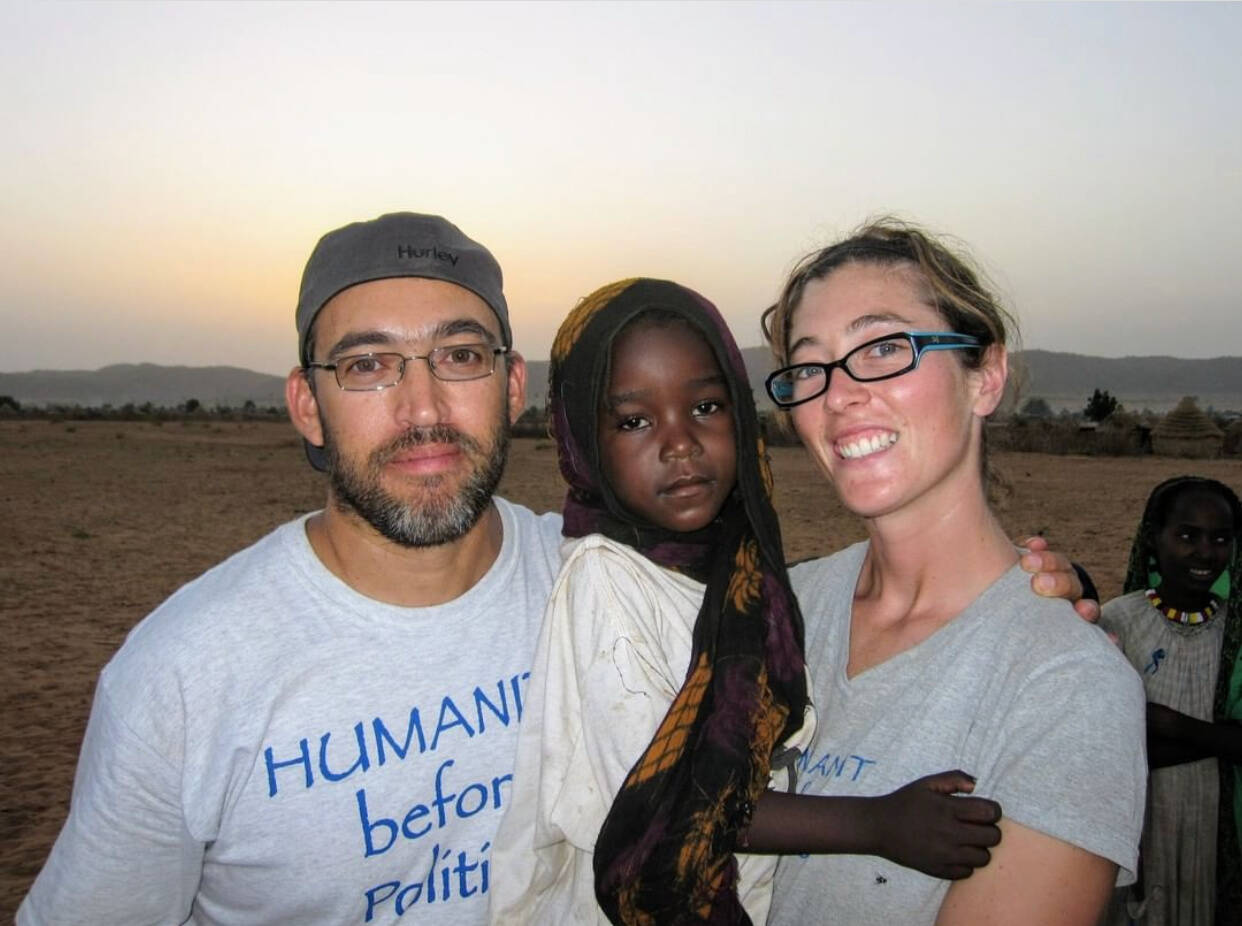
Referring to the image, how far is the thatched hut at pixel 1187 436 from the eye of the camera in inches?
1140

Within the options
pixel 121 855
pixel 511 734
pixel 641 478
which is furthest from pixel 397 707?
pixel 641 478

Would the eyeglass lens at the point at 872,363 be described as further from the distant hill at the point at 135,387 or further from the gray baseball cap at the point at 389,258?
the distant hill at the point at 135,387

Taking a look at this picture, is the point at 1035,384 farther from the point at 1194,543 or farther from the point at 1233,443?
the point at 1194,543

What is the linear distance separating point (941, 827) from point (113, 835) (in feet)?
5.79

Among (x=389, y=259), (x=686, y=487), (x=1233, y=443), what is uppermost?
(x=389, y=259)

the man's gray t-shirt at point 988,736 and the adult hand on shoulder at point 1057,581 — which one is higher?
the adult hand on shoulder at point 1057,581

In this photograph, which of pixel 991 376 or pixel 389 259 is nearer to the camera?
pixel 991 376

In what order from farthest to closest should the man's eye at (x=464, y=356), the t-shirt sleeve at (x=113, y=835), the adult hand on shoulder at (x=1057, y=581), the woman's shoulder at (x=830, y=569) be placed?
the woman's shoulder at (x=830, y=569)
the man's eye at (x=464, y=356)
the t-shirt sleeve at (x=113, y=835)
the adult hand on shoulder at (x=1057, y=581)

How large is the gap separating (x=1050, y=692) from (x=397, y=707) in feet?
4.67

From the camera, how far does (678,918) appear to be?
2.02 metres

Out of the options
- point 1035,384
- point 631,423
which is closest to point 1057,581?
point 631,423

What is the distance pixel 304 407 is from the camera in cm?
257

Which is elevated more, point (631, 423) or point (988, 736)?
point (631, 423)

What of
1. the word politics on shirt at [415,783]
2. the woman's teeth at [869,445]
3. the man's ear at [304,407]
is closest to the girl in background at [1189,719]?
the woman's teeth at [869,445]
